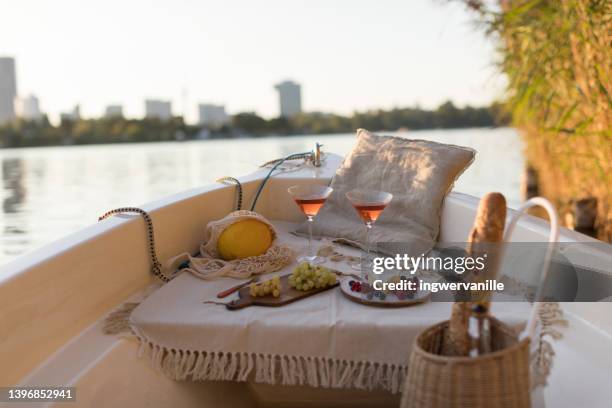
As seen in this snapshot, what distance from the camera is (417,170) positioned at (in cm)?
207

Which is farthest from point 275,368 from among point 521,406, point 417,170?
point 417,170

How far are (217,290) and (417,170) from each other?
93 cm

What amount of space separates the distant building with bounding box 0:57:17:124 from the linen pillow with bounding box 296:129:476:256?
23.9 metres

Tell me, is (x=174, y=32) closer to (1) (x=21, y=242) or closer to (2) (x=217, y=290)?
(1) (x=21, y=242)

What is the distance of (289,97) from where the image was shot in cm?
2783

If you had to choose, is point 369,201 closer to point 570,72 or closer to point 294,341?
point 294,341

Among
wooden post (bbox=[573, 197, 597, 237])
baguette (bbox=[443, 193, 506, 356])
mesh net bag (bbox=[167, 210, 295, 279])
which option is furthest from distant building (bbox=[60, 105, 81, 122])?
baguette (bbox=[443, 193, 506, 356])

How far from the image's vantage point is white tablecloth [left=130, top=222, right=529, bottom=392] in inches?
48.7

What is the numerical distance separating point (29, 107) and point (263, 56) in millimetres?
12844

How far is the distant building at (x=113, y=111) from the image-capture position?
2836 cm

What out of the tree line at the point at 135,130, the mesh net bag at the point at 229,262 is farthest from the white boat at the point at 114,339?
the tree line at the point at 135,130

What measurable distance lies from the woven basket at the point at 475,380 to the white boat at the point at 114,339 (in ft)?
1.21

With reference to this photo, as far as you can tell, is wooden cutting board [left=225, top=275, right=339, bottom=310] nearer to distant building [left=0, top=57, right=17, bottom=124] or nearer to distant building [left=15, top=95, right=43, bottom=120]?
distant building [left=0, top=57, right=17, bottom=124]

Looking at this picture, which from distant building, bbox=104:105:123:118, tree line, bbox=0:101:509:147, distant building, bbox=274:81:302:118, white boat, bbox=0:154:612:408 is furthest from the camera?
distant building, bbox=104:105:123:118
